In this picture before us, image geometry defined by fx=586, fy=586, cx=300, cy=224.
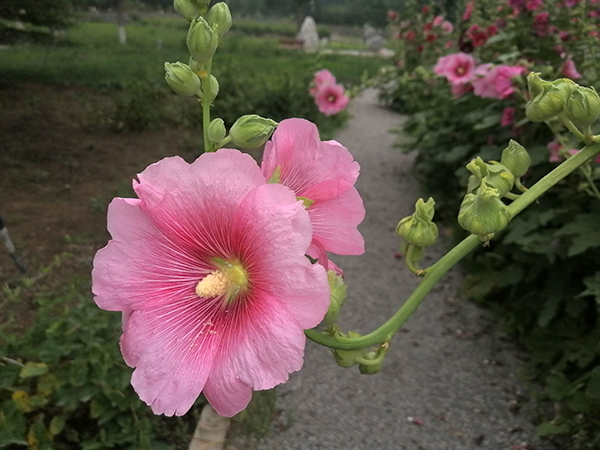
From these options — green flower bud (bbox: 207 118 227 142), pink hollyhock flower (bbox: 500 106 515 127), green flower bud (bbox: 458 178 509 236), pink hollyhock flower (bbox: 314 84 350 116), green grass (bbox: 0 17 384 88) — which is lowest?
green grass (bbox: 0 17 384 88)

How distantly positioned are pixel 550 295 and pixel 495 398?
54 cm

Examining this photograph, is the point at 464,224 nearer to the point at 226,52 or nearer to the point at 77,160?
the point at 77,160

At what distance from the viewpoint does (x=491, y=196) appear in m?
0.63

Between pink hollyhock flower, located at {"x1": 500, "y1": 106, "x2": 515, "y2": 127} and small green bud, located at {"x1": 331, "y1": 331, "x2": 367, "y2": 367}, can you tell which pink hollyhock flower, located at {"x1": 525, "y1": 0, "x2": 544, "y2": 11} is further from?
small green bud, located at {"x1": 331, "y1": 331, "x2": 367, "y2": 367}

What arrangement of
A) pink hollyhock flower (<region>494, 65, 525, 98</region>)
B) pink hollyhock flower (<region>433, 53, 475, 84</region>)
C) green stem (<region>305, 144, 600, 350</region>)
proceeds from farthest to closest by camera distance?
pink hollyhock flower (<region>433, 53, 475, 84</region>) < pink hollyhock flower (<region>494, 65, 525, 98</region>) < green stem (<region>305, 144, 600, 350</region>)

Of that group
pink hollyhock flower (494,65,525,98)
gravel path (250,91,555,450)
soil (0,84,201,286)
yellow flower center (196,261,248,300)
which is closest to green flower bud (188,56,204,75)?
yellow flower center (196,261,248,300)

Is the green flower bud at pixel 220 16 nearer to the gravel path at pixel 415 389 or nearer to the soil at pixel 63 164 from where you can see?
the gravel path at pixel 415 389

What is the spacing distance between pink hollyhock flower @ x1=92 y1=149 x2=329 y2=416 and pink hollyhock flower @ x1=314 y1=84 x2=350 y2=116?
5.23m

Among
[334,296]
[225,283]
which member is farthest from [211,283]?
[334,296]

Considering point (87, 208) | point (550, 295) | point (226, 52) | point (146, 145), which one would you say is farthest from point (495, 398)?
point (226, 52)

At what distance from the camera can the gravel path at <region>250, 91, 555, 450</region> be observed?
2441 millimetres

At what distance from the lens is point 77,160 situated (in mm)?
5203

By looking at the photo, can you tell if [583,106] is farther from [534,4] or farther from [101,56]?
[101,56]

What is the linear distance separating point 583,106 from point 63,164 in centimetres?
500
